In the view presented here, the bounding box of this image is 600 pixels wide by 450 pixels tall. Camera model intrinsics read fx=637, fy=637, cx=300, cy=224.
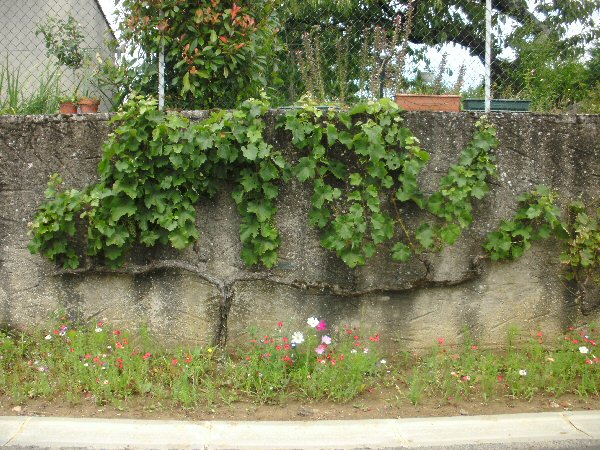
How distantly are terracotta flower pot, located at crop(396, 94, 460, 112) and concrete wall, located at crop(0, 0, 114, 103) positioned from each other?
103 inches

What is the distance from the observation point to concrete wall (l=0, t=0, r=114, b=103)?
19.2ft

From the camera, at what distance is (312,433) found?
3791mm

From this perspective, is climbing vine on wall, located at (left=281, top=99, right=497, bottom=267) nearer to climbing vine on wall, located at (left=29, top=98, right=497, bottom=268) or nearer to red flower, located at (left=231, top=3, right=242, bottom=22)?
climbing vine on wall, located at (left=29, top=98, right=497, bottom=268)

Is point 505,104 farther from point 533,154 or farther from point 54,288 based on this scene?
point 54,288

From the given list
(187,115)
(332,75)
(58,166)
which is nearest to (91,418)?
(58,166)

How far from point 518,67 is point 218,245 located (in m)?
3.27

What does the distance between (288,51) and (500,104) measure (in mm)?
1949

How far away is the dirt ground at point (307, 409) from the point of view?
13.2ft

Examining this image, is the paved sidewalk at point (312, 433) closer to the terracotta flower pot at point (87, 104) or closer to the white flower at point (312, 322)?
the white flower at point (312, 322)

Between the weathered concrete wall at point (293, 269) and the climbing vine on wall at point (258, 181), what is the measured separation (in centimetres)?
14

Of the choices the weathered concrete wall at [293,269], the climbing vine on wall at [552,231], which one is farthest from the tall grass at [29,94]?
the climbing vine on wall at [552,231]

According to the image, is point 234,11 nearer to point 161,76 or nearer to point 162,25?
point 162,25

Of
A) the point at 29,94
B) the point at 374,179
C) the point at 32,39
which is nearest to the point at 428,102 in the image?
the point at 374,179

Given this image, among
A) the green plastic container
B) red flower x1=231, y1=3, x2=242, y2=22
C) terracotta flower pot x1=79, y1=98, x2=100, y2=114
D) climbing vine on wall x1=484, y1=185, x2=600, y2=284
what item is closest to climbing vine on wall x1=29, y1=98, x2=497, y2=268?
climbing vine on wall x1=484, y1=185, x2=600, y2=284
